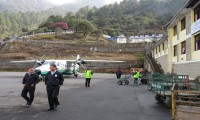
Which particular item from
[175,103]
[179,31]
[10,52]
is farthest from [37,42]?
[175,103]

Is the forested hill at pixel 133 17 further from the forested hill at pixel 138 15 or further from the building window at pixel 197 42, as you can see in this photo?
the building window at pixel 197 42

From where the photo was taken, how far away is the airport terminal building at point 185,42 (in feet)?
67.8

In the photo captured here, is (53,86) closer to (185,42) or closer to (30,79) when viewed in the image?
(30,79)

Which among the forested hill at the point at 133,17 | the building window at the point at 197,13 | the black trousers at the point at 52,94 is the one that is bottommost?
the black trousers at the point at 52,94

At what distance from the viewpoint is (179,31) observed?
25969 millimetres

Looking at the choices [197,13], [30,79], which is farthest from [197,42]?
[30,79]

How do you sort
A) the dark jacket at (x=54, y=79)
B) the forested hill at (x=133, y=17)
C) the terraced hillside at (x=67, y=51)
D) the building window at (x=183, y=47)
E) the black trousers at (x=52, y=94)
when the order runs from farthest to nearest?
the forested hill at (x=133, y=17) → the terraced hillside at (x=67, y=51) → the building window at (x=183, y=47) → the dark jacket at (x=54, y=79) → the black trousers at (x=52, y=94)

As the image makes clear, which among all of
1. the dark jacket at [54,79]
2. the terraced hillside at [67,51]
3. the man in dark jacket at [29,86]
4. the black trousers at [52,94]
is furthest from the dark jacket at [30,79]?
the terraced hillside at [67,51]

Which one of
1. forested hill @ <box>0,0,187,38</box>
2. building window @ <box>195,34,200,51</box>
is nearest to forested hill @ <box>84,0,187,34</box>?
forested hill @ <box>0,0,187,38</box>

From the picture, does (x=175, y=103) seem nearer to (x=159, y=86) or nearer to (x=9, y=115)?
(x=159, y=86)

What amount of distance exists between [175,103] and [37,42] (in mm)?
75485

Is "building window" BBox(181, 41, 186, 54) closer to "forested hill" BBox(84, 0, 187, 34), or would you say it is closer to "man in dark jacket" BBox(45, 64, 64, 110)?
"man in dark jacket" BBox(45, 64, 64, 110)

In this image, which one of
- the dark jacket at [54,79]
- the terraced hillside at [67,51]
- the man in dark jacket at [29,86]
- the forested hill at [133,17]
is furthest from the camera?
the forested hill at [133,17]

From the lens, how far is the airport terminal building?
20.7 metres
